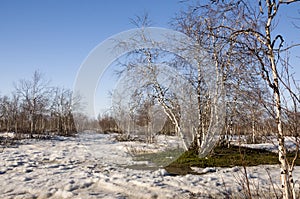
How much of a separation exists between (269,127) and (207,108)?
4.81m

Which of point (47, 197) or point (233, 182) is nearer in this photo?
point (47, 197)

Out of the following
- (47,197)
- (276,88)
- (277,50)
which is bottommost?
(47,197)

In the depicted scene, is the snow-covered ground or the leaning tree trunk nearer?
the leaning tree trunk

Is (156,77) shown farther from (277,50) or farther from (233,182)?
(277,50)

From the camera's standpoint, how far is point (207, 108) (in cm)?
723

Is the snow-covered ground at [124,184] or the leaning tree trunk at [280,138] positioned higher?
the leaning tree trunk at [280,138]

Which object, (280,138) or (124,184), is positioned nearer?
(280,138)

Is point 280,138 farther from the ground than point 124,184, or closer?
farther from the ground

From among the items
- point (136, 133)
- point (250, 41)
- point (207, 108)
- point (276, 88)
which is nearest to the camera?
point (276, 88)

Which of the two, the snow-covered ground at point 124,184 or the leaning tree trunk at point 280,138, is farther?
the snow-covered ground at point 124,184

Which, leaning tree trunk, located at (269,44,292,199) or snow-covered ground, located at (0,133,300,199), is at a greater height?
leaning tree trunk, located at (269,44,292,199)

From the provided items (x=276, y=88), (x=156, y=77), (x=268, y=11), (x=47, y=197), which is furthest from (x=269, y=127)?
(x=156, y=77)

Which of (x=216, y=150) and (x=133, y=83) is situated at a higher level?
(x=133, y=83)

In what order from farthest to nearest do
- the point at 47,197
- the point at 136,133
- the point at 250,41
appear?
the point at 136,133 < the point at 47,197 < the point at 250,41
